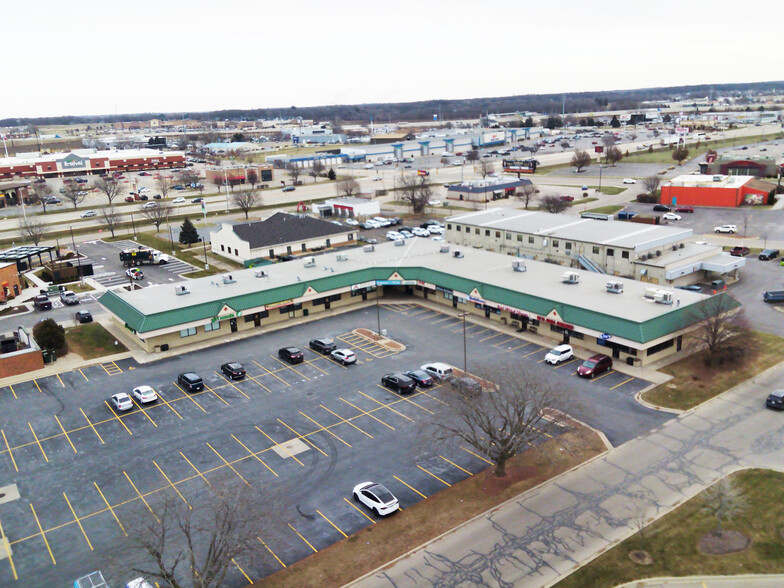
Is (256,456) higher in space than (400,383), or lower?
lower

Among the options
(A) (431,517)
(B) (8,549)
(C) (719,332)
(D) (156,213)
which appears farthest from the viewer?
(D) (156,213)

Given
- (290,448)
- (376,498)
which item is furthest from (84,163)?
(376,498)

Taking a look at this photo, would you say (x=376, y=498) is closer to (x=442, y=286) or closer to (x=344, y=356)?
(x=344, y=356)

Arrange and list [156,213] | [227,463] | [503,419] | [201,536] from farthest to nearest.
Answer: [156,213] < [227,463] < [503,419] < [201,536]

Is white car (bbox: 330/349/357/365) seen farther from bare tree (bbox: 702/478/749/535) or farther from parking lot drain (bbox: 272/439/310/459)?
bare tree (bbox: 702/478/749/535)

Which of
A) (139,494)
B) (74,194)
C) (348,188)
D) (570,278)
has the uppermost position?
(74,194)

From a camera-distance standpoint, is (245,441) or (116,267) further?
(116,267)
